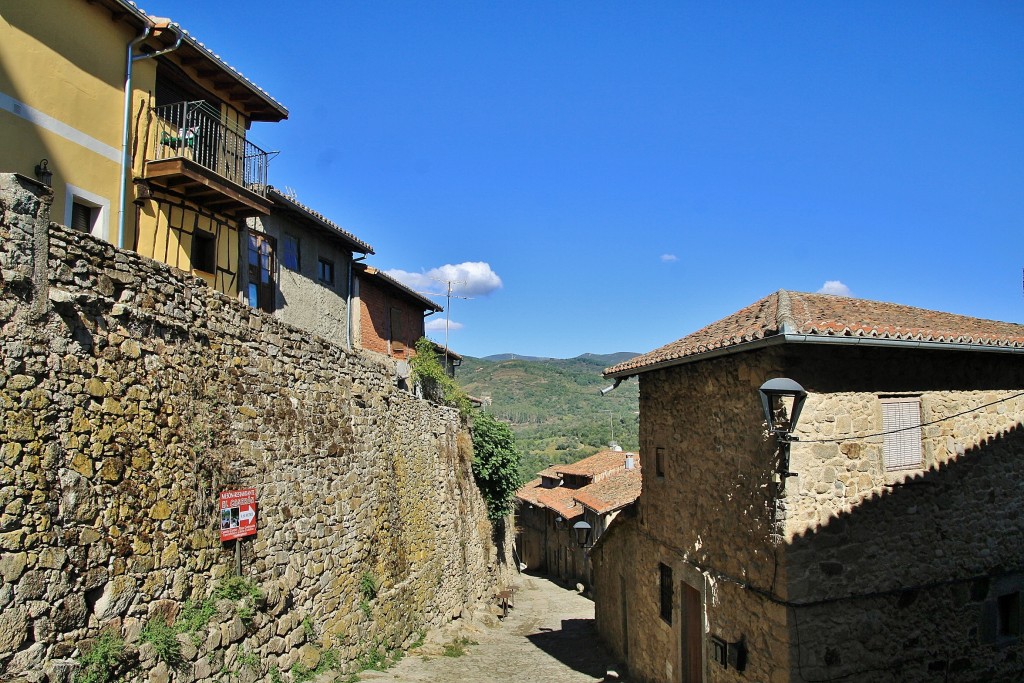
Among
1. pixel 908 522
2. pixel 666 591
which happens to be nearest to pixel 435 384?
pixel 666 591

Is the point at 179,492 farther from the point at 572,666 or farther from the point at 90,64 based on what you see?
the point at 572,666

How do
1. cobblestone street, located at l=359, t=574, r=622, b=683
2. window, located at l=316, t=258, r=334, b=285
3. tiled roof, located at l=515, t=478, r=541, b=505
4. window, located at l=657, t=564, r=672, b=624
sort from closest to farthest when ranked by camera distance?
window, located at l=657, t=564, r=672, b=624 < cobblestone street, located at l=359, t=574, r=622, b=683 < window, located at l=316, t=258, r=334, b=285 < tiled roof, located at l=515, t=478, r=541, b=505

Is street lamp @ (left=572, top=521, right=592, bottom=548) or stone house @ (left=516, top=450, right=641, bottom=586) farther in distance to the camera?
street lamp @ (left=572, top=521, right=592, bottom=548)

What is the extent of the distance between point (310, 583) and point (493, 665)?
19.1 ft

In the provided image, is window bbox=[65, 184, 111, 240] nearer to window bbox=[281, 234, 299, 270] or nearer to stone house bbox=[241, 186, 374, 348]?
stone house bbox=[241, 186, 374, 348]

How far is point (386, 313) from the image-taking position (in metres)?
23.3

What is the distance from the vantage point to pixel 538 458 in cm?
6575

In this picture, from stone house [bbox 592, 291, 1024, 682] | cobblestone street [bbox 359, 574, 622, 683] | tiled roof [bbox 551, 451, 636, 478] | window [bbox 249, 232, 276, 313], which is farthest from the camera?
tiled roof [bbox 551, 451, 636, 478]

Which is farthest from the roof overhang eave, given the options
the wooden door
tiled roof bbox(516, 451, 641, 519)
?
tiled roof bbox(516, 451, 641, 519)

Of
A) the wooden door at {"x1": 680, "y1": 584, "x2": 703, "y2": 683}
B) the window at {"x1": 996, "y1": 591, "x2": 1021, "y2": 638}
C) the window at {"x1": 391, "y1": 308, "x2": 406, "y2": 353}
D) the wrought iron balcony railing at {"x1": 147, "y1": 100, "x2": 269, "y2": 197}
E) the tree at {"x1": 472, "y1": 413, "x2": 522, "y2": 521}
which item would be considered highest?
the wrought iron balcony railing at {"x1": 147, "y1": 100, "x2": 269, "y2": 197}

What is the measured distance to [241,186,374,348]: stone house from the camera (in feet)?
52.3

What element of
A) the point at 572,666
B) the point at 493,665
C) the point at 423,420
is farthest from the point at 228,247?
the point at 572,666

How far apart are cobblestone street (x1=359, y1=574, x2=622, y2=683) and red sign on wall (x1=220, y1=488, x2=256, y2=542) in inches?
133

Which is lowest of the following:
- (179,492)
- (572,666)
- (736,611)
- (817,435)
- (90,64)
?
(572,666)
